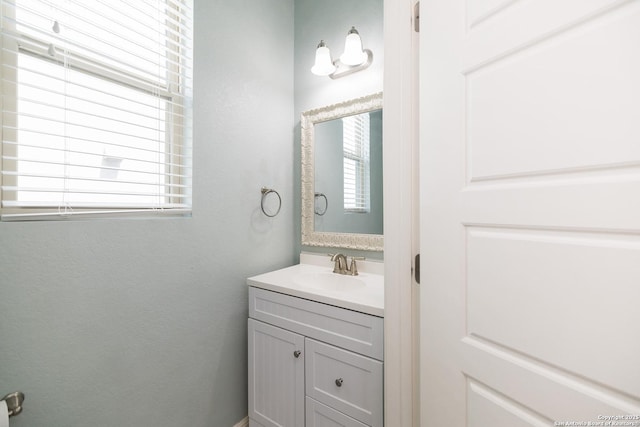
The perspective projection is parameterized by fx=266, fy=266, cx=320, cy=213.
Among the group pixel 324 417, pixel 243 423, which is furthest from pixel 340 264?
pixel 243 423

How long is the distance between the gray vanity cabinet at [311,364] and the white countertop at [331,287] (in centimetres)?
3

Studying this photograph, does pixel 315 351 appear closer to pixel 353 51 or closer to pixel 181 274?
pixel 181 274

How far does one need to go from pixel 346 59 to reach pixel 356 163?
58 cm

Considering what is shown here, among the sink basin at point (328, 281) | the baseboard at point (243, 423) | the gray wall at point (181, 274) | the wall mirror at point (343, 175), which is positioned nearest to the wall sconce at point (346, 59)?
the wall mirror at point (343, 175)

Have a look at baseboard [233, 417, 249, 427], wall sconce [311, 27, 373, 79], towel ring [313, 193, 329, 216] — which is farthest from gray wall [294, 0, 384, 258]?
baseboard [233, 417, 249, 427]

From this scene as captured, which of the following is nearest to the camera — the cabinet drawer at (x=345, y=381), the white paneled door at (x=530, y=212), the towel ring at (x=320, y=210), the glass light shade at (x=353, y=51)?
the white paneled door at (x=530, y=212)

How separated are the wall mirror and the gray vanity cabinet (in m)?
0.54

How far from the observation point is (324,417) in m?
1.17

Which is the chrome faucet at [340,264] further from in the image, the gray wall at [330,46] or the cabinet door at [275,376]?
the cabinet door at [275,376]

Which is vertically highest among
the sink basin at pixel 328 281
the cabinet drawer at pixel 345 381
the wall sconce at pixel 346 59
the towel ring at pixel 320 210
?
the wall sconce at pixel 346 59

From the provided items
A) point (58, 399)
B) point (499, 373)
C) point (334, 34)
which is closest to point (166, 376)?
point (58, 399)

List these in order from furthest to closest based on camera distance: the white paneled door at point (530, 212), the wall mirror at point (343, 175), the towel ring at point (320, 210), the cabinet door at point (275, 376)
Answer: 1. the towel ring at point (320, 210)
2. the wall mirror at point (343, 175)
3. the cabinet door at point (275, 376)
4. the white paneled door at point (530, 212)

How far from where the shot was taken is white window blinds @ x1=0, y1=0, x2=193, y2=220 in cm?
88

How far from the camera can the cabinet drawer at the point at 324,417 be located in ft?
3.65
